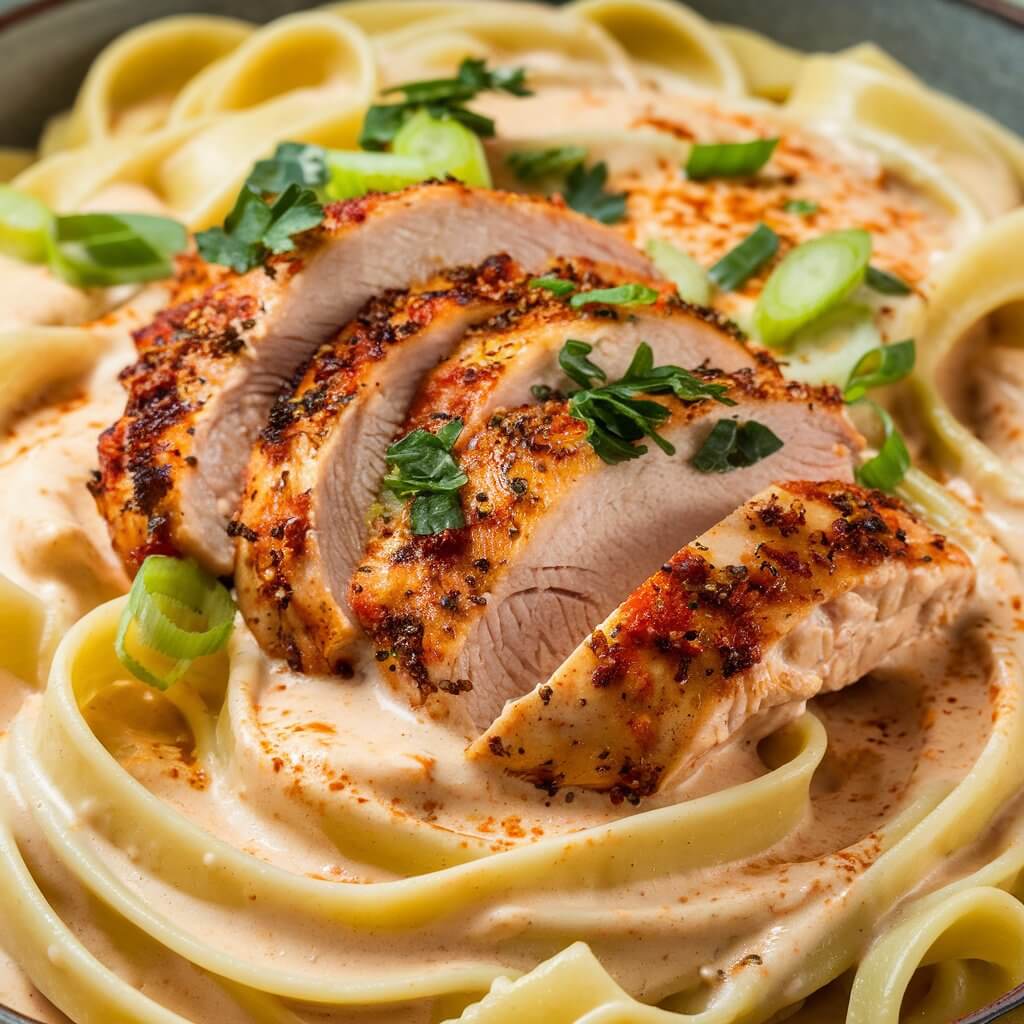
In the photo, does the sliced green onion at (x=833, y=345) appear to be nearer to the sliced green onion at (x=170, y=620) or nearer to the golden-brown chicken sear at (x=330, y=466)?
the golden-brown chicken sear at (x=330, y=466)

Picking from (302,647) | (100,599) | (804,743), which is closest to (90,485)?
(100,599)

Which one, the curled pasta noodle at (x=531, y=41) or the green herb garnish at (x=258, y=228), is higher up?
the green herb garnish at (x=258, y=228)

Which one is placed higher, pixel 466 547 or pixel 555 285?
pixel 555 285

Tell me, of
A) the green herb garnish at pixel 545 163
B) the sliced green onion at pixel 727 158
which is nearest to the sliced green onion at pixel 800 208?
the sliced green onion at pixel 727 158

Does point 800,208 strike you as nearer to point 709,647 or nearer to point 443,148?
point 443,148

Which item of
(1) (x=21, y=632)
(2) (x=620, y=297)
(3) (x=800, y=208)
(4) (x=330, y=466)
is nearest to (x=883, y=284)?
(3) (x=800, y=208)

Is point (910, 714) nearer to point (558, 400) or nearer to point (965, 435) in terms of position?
point (965, 435)
